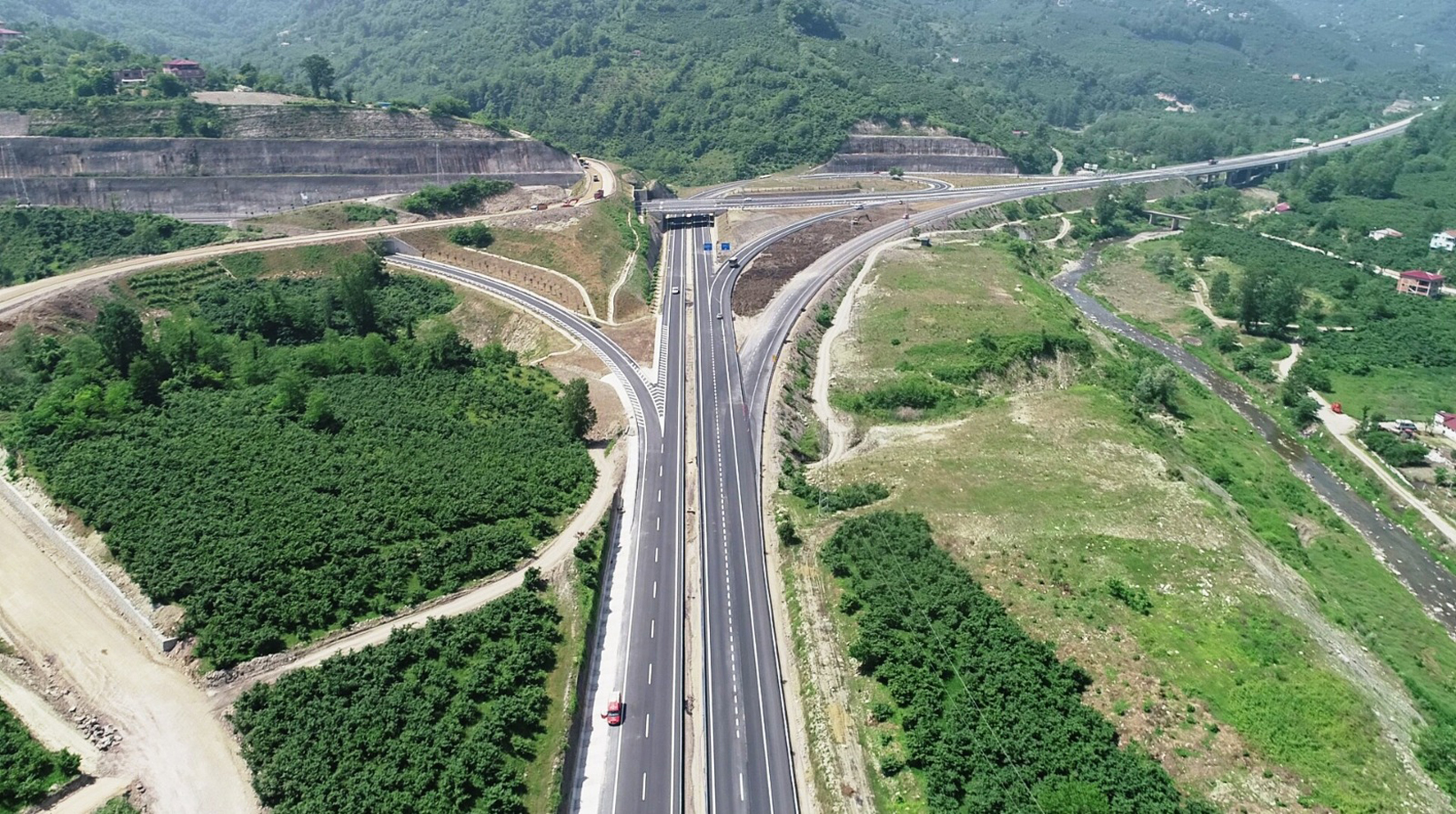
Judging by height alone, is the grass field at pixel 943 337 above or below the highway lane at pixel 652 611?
above

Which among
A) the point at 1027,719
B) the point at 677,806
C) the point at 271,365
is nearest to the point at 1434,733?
the point at 1027,719

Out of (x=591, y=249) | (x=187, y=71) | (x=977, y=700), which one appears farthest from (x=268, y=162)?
(x=977, y=700)

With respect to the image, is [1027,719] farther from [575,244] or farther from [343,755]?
[575,244]

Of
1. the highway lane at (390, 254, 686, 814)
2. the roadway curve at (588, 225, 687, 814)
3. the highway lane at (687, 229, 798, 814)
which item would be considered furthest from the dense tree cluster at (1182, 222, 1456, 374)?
the roadway curve at (588, 225, 687, 814)

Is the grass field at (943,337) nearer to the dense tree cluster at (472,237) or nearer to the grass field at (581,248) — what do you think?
the grass field at (581,248)

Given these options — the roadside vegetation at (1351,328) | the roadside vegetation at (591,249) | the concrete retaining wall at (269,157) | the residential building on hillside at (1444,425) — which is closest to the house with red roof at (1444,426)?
the residential building on hillside at (1444,425)

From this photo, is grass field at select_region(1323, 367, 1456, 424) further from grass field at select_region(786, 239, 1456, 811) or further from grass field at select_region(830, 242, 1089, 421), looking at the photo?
grass field at select_region(830, 242, 1089, 421)

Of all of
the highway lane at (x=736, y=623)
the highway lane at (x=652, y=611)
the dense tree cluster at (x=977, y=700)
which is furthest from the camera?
the highway lane at (x=736, y=623)
